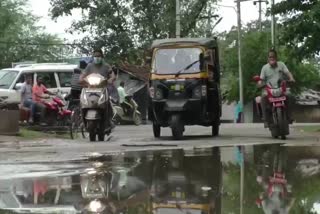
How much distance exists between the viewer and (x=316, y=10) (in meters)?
15.8

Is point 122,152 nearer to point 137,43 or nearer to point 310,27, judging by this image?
point 310,27

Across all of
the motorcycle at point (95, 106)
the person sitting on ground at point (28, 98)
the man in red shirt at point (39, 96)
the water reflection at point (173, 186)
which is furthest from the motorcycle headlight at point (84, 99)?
the water reflection at point (173, 186)

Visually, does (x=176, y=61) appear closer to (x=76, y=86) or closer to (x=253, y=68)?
(x=76, y=86)

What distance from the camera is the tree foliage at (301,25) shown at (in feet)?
53.0

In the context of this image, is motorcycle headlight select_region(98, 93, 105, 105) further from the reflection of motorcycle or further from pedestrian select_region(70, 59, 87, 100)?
the reflection of motorcycle

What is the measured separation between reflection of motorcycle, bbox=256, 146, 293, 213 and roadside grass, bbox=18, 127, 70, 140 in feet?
21.3

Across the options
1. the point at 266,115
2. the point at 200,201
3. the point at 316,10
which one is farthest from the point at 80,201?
the point at 316,10

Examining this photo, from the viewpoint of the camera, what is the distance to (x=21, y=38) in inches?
2250

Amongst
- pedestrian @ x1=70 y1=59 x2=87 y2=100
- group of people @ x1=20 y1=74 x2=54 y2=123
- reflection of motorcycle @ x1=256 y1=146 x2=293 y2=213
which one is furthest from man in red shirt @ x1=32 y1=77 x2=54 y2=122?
reflection of motorcycle @ x1=256 y1=146 x2=293 y2=213

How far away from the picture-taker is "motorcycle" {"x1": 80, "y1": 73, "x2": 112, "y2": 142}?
1329 cm

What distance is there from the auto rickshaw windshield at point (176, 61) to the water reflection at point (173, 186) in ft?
16.8

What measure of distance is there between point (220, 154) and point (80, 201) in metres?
4.22

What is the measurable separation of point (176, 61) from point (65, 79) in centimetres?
647

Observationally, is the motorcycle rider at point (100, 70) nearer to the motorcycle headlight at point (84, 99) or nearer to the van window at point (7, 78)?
the motorcycle headlight at point (84, 99)
